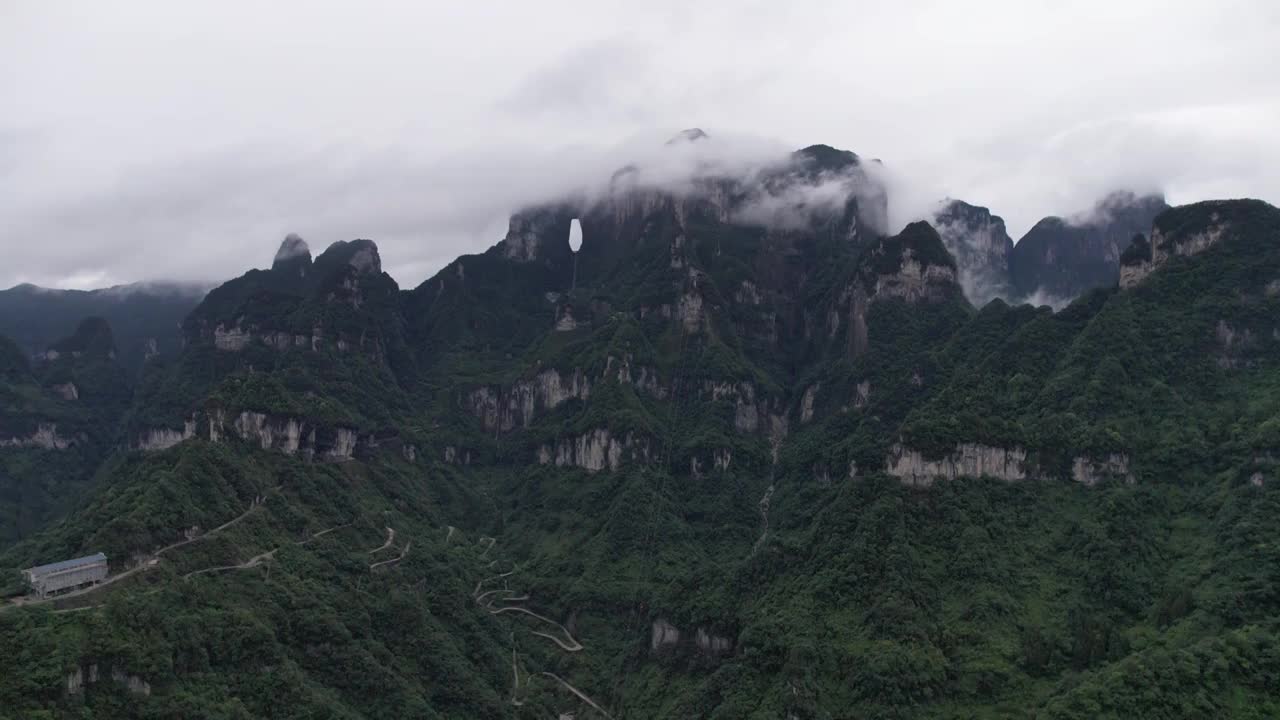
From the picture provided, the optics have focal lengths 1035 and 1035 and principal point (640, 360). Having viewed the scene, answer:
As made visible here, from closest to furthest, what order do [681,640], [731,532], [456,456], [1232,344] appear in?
[681,640] < [1232,344] < [731,532] < [456,456]

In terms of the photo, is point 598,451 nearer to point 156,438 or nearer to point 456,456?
point 456,456

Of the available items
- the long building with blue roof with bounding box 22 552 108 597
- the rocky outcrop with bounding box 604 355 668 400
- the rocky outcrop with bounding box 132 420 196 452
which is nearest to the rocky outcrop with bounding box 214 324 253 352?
the rocky outcrop with bounding box 132 420 196 452

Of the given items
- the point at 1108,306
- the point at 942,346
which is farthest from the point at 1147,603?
the point at 942,346

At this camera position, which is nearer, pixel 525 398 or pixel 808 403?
pixel 808 403

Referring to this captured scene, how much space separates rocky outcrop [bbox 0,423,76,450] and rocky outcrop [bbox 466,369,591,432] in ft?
228

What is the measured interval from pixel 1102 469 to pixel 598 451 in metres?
75.5

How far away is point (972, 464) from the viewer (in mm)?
92500

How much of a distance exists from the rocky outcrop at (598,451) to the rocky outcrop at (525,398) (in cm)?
1171

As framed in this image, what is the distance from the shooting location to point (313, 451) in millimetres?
127625

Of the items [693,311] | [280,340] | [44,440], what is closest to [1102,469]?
[693,311]

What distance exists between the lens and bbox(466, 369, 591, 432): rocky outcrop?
166 metres

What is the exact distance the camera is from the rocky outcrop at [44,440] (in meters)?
170

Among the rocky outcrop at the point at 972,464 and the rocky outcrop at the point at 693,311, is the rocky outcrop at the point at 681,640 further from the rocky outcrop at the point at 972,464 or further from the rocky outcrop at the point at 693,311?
the rocky outcrop at the point at 693,311

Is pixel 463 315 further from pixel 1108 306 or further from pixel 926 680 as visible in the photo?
pixel 926 680
